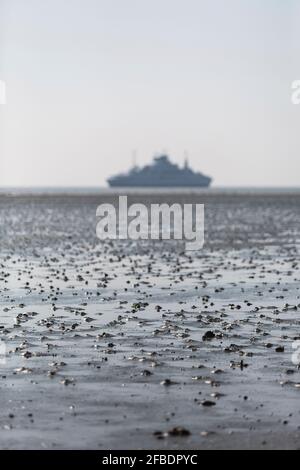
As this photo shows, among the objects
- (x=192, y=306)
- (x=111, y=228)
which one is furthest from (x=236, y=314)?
(x=111, y=228)

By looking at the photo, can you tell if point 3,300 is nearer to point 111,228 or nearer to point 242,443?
point 242,443

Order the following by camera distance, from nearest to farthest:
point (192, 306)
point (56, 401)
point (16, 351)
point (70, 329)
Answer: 1. point (56, 401)
2. point (16, 351)
3. point (70, 329)
4. point (192, 306)

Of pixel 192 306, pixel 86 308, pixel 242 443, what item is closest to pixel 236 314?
pixel 192 306

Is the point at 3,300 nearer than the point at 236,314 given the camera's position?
No

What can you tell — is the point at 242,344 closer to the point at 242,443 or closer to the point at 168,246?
the point at 242,443

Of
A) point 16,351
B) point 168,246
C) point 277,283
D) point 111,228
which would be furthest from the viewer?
point 111,228
